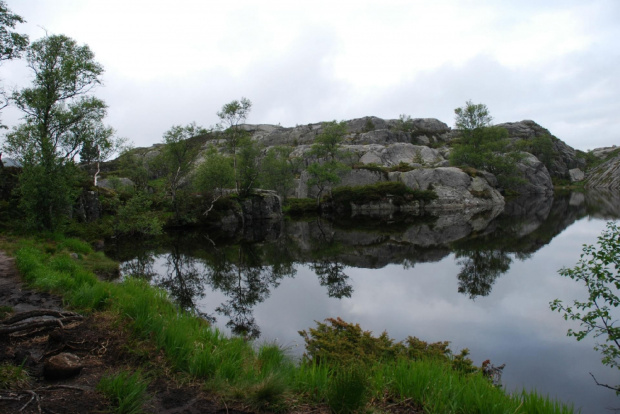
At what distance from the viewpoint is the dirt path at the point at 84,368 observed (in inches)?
165

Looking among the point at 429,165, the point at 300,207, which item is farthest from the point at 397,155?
the point at 300,207

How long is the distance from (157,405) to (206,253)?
22509mm

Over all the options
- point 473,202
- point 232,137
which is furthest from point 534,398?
point 473,202

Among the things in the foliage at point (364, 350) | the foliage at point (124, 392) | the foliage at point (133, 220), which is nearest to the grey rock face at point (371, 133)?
the foliage at point (133, 220)

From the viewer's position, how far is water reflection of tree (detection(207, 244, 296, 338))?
41.9 ft

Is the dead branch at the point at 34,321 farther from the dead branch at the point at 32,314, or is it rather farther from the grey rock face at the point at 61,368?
the grey rock face at the point at 61,368

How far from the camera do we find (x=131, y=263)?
71.7 feet

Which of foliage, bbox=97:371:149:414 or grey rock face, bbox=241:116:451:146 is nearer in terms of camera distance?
foliage, bbox=97:371:149:414

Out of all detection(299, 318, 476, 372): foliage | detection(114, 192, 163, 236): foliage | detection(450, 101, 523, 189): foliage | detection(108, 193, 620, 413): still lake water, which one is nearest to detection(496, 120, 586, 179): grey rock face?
detection(450, 101, 523, 189): foliage

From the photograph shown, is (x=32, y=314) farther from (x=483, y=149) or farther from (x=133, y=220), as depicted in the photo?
(x=483, y=149)

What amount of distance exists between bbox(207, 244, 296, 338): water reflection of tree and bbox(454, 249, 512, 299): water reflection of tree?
8509mm

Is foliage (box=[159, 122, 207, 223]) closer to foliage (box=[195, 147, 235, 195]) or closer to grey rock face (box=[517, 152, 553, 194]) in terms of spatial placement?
foliage (box=[195, 147, 235, 195])

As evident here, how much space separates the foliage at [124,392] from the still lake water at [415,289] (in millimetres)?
5353

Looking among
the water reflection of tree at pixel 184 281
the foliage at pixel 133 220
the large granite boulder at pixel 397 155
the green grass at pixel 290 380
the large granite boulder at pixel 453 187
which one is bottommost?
the water reflection of tree at pixel 184 281
